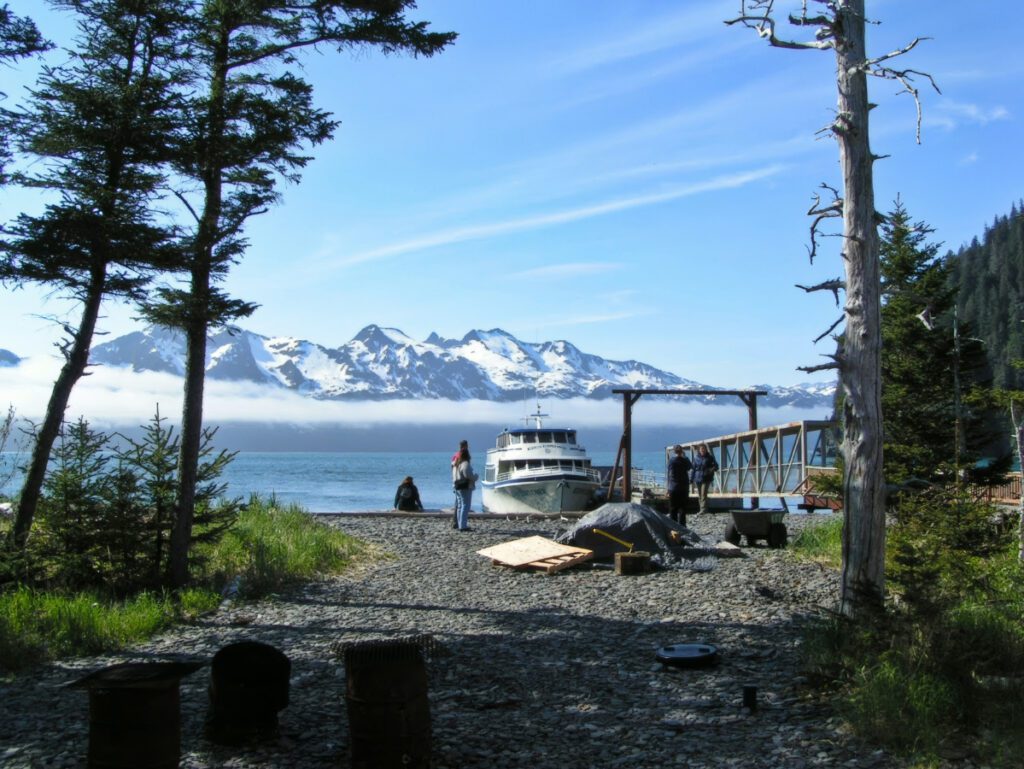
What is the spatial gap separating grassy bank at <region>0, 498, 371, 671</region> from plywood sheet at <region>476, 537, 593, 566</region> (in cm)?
224

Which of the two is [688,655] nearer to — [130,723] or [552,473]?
[130,723]

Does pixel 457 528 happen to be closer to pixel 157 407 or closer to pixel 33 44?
pixel 157 407

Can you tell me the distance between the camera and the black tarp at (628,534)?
46.9 ft

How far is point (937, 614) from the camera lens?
6.34 metres

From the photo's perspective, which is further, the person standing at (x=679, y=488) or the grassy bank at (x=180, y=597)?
the person standing at (x=679, y=488)

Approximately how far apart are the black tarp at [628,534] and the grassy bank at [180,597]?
11.5 ft

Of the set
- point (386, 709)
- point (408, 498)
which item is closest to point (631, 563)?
point (386, 709)

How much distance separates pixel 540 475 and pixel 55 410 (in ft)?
80.3

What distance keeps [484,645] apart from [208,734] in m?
3.27

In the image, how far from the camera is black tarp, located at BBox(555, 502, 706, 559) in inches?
563

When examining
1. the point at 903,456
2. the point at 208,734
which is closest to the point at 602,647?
the point at 208,734

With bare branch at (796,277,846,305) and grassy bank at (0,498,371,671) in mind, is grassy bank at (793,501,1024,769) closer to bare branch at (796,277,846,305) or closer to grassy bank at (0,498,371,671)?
bare branch at (796,277,846,305)

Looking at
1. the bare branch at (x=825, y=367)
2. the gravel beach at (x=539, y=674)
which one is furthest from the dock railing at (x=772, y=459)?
the bare branch at (x=825, y=367)

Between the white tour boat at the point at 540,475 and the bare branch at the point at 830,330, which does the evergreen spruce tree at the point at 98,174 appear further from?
the white tour boat at the point at 540,475
